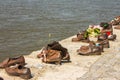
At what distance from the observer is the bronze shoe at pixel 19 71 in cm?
927

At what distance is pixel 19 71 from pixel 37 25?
1311 centimetres

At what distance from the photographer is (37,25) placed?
22.3 metres

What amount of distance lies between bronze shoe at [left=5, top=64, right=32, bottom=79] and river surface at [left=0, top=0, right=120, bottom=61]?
14.6ft

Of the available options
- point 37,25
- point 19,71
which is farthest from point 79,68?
point 37,25

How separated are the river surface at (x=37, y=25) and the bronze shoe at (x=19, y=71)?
445cm

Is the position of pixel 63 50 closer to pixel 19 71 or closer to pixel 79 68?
pixel 79 68

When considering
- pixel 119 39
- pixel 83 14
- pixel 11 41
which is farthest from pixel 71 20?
pixel 119 39

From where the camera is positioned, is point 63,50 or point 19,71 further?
point 63,50

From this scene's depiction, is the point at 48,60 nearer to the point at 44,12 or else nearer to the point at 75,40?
the point at 75,40

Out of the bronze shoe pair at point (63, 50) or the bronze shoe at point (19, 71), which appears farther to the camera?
the bronze shoe pair at point (63, 50)

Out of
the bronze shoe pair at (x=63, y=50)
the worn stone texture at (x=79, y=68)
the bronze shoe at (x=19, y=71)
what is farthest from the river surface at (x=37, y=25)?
the bronze shoe at (x=19, y=71)

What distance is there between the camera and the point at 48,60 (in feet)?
34.9

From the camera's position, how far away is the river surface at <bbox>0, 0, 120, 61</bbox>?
16297 mm

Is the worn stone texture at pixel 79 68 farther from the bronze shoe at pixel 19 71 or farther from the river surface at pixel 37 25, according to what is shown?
the river surface at pixel 37 25
